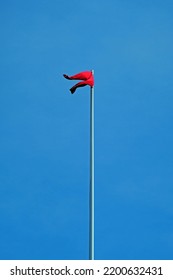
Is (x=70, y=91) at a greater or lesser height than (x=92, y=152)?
greater

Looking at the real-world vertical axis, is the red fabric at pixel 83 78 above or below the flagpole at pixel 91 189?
above

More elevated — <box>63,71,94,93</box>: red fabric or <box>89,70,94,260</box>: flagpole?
<box>63,71,94,93</box>: red fabric

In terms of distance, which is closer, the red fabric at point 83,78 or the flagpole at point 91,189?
the flagpole at point 91,189

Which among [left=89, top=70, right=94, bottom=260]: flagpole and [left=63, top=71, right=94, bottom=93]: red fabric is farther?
[left=63, top=71, right=94, bottom=93]: red fabric

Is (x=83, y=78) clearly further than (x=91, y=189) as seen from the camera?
Yes

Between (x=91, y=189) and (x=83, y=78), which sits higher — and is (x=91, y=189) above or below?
below
